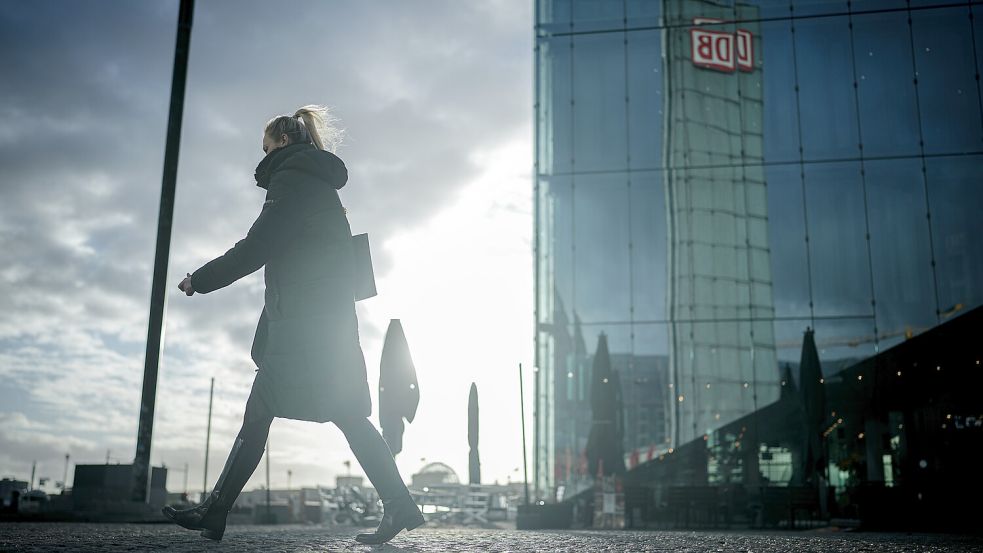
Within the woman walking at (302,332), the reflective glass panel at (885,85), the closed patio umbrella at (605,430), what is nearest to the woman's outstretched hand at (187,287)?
the woman walking at (302,332)

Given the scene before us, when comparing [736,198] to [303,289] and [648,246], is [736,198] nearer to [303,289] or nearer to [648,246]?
[648,246]

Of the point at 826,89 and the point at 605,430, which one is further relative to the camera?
the point at 826,89

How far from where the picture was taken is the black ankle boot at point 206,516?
3.96 metres

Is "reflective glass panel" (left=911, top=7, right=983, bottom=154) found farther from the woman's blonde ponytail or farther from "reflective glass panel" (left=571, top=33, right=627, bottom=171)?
the woman's blonde ponytail

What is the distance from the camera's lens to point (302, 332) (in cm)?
405

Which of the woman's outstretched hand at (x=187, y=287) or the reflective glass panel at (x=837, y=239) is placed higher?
the reflective glass panel at (x=837, y=239)

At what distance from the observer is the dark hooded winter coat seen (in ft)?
13.2

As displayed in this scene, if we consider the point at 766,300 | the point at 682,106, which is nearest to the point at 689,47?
the point at 682,106

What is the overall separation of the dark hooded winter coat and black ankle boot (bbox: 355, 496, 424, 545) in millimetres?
391

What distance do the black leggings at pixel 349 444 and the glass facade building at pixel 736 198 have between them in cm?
1981

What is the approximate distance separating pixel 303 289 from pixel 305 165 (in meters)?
0.52

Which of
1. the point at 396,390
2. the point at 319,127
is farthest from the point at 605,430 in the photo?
the point at 319,127

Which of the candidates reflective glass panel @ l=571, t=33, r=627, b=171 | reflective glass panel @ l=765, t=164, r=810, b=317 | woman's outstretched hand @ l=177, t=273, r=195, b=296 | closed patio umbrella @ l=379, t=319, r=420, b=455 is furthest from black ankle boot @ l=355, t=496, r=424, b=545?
reflective glass panel @ l=571, t=33, r=627, b=171

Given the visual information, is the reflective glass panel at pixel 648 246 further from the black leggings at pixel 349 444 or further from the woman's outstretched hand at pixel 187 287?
the woman's outstretched hand at pixel 187 287
